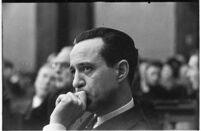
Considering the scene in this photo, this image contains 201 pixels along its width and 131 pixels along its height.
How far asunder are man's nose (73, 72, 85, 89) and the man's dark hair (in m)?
0.16

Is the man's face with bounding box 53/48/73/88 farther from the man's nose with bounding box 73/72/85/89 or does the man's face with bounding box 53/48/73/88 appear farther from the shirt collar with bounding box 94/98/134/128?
the shirt collar with bounding box 94/98/134/128

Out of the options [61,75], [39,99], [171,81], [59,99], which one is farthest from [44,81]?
[171,81]

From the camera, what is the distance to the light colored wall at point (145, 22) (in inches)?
114

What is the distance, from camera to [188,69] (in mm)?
3426

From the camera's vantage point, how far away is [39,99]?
3.12 meters

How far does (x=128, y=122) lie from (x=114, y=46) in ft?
1.34

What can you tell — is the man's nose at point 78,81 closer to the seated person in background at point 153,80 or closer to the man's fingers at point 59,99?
the man's fingers at point 59,99

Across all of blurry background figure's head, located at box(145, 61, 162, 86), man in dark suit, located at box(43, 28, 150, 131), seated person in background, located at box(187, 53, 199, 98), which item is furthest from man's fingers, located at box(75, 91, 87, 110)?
seated person in background, located at box(187, 53, 199, 98)

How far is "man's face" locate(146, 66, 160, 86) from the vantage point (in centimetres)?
337

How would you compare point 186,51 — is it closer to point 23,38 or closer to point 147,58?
point 147,58

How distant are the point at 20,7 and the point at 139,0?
762 mm

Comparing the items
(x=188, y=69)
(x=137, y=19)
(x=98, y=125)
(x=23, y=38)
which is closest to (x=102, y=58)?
(x=98, y=125)

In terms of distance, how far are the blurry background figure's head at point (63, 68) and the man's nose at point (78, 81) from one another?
0.18 ft

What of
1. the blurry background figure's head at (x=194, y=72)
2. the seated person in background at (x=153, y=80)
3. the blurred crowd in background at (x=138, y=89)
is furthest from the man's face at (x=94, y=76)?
the blurry background figure's head at (x=194, y=72)
